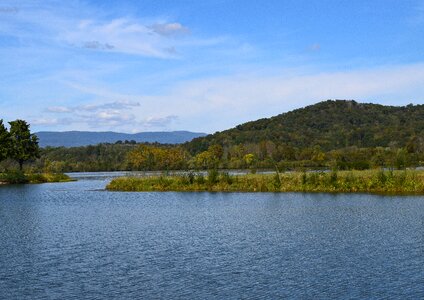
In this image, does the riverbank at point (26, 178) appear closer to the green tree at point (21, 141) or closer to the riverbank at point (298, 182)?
the green tree at point (21, 141)

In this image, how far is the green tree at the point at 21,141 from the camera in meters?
109

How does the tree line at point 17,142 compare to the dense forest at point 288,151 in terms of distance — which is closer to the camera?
the tree line at point 17,142

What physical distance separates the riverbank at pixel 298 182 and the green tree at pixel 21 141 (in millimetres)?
41060

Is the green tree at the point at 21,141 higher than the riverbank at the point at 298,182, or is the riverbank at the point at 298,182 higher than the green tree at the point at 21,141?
the green tree at the point at 21,141

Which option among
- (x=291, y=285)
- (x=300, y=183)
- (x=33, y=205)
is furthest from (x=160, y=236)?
(x=300, y=183)

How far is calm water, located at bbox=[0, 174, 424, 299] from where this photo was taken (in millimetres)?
21188

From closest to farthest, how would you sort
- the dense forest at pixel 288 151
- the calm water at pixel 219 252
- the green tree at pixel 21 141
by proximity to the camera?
the calm water at pixel 219 252
the green tree at pixel 21 141
the dense forest at pixel 288 151

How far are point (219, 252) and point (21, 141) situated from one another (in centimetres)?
9141

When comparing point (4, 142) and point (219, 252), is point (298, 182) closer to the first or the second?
point (219, 252)

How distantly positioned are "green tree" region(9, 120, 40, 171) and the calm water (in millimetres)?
62294

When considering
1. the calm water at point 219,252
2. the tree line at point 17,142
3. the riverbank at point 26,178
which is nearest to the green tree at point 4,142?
the tree line at point 17,142

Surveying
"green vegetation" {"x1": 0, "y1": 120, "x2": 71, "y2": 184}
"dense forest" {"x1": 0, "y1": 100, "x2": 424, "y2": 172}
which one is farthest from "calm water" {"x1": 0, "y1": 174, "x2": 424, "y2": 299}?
"dense forest" {"x1": 0, "y1": 100, "x2": 424, "y2": 172}

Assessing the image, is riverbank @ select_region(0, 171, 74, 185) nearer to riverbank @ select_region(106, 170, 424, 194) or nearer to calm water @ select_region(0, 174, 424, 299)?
riverbank @ select_region(106, 170, 424, 194)

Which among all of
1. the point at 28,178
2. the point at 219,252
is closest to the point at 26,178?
the point at 28,178
